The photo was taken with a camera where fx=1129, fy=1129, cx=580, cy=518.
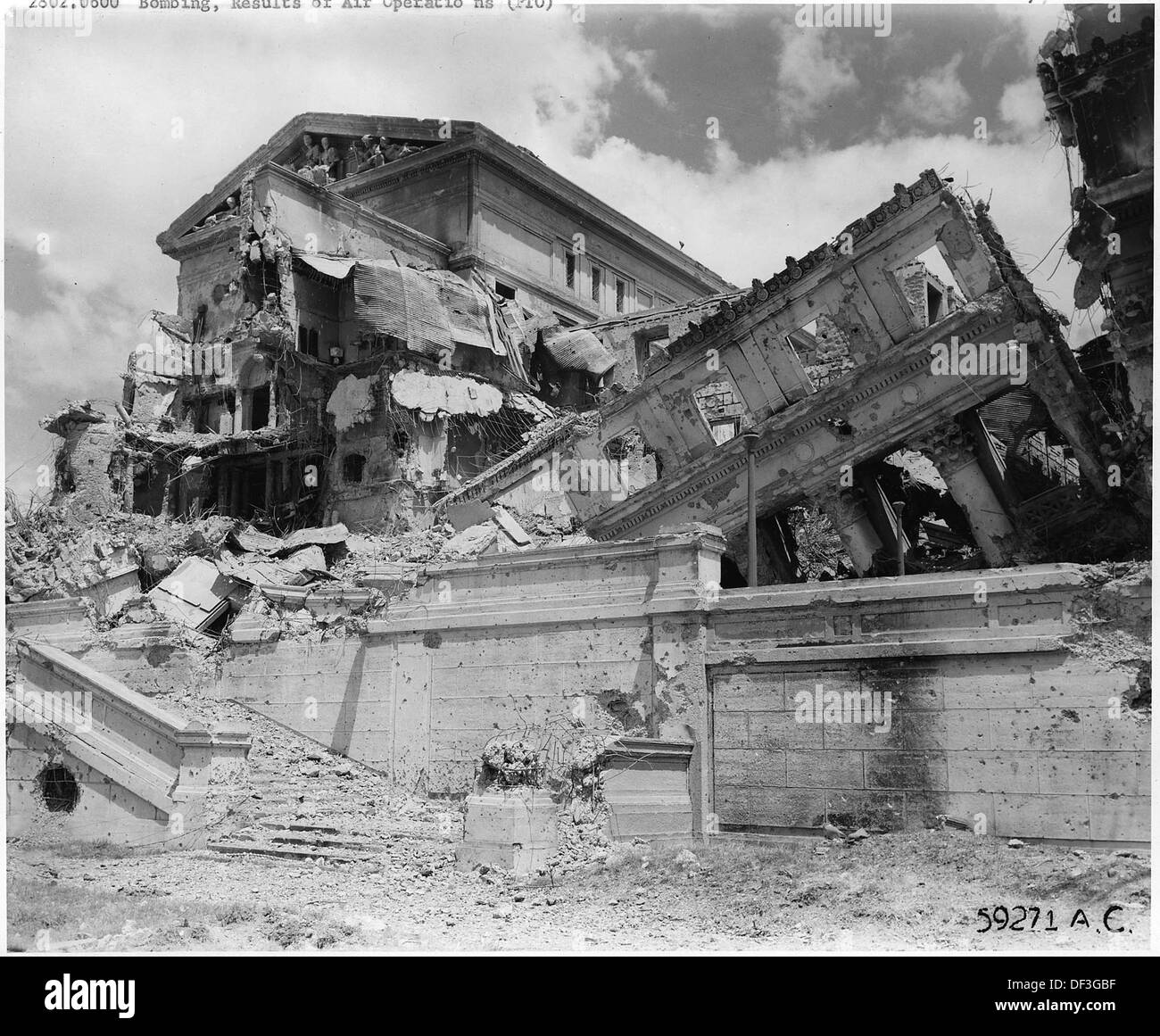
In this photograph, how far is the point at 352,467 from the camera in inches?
1204

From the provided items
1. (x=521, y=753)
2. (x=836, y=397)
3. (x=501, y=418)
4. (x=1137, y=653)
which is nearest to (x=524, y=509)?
(x=501, y=418)

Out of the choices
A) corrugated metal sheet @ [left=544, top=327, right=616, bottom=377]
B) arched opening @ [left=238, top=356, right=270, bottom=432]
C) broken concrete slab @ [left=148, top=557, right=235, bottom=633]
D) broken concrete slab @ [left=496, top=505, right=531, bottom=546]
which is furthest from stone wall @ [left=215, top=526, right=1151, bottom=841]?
corrugated metal sheet @ [left=544, top=327, right=616, bottom=377]

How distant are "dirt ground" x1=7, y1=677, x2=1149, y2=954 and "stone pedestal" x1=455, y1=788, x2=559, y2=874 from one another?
214mm

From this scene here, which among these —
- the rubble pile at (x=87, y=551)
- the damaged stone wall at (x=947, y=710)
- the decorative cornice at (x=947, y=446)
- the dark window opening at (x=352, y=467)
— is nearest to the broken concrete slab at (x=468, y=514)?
the dark window opening at (x=352, y=467)

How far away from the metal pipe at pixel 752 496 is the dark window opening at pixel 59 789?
10.6 meters

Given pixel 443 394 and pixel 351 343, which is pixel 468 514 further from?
pixel 351 343

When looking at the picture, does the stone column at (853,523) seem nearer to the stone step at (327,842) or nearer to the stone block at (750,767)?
the stone block at (750,767)

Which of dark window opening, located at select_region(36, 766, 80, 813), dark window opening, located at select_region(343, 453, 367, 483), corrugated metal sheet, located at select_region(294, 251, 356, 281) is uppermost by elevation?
corrugated metal sheet, located at select_region(294, 251, 356, 281)

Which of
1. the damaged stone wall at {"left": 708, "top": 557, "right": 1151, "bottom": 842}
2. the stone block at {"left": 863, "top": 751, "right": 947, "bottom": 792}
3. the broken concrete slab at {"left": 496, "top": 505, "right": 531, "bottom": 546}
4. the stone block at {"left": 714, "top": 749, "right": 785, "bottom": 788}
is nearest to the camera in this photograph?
the damaged stone wall at {"left": 708, "top": 557, "right": 1151, "bottom": 842}

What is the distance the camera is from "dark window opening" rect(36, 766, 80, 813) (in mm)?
16984

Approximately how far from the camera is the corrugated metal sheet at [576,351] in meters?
33.6

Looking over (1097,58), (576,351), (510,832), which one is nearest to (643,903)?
(510,832)

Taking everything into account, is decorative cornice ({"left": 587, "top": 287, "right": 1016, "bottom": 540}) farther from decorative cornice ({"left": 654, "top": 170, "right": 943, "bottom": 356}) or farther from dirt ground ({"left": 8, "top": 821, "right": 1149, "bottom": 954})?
dirt ground ({"left": 8, "top": 821, "right": 1149, "bottom": 954})

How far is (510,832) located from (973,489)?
978cm
